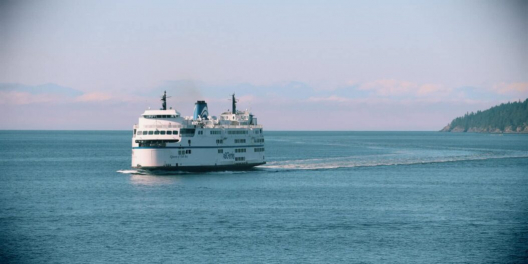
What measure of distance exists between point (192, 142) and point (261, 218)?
33327mm

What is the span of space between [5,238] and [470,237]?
33.9 m

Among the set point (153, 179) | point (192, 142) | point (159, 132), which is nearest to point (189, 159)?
point (192, 142)

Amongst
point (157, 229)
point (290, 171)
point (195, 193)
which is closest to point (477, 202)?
point (195, 193)

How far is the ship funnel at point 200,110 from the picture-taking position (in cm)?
9931

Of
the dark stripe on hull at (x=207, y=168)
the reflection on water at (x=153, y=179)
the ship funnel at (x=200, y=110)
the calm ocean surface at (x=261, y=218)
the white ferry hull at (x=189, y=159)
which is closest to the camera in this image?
the calm ocean surface at (x=261, y=218)

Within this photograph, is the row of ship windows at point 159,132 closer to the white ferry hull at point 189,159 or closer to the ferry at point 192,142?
the ferry at point 192,142

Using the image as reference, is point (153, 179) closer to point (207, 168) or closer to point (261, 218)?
point (207, 168)

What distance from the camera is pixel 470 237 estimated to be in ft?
167

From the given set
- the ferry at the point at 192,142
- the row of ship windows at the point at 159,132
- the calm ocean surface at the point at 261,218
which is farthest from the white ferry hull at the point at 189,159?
the row of ship windows at the point at 159,132

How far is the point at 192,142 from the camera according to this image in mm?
90250

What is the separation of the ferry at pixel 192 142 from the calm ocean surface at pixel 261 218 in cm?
218

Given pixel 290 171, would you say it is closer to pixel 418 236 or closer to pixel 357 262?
pixel 418 236

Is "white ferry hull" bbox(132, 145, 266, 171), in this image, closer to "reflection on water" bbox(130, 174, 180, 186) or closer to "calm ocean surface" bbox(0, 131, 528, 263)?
"reflection on water" bbox(130, 174, 180, 186)

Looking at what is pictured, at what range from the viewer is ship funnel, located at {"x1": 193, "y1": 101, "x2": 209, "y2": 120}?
3910 inches
